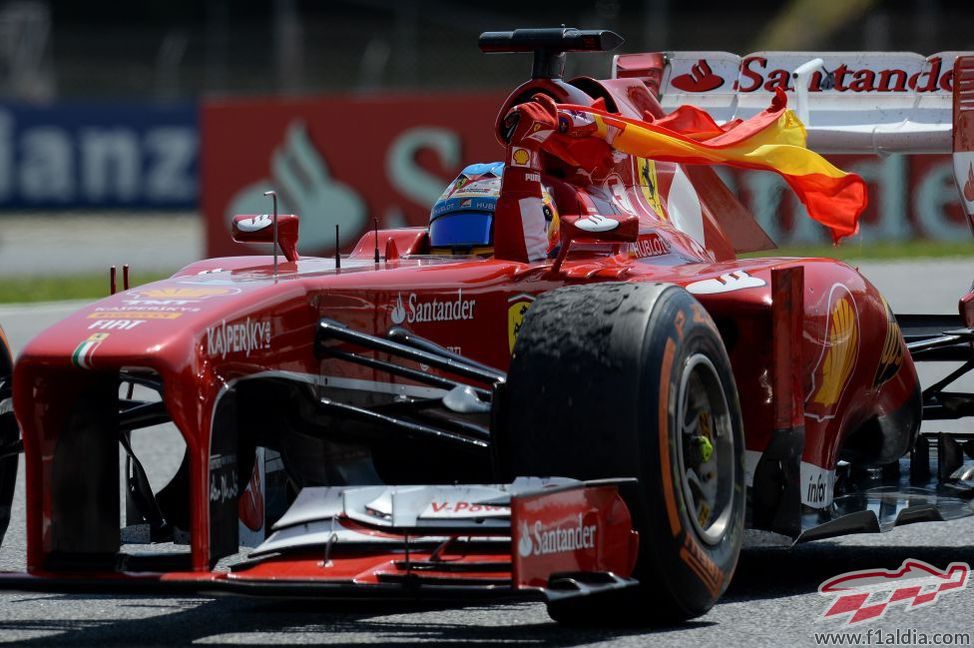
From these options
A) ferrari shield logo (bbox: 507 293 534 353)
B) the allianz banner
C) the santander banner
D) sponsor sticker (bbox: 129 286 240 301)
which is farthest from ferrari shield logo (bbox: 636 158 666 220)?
the allianz banner

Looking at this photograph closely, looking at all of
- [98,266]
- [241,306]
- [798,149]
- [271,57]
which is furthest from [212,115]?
[241,306]

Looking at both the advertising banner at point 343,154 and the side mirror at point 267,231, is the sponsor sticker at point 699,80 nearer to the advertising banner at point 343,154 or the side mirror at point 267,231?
the side mirror at point 267,231

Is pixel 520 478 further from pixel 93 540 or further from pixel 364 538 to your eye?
pixel 93 540

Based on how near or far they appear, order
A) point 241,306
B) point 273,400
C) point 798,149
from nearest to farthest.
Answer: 1. point 241,306
2. point 273,400
3. point 798,149

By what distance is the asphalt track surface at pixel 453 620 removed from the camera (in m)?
5.55

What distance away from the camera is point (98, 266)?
2184cm

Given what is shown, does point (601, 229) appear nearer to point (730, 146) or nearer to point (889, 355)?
point (730, 146)

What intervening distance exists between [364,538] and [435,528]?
212mm

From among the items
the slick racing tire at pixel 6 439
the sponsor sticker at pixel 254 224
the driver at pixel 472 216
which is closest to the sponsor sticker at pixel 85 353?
the slick racing tire at pixel 6 439

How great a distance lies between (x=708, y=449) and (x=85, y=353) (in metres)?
1.91

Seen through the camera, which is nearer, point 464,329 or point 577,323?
point 577,323

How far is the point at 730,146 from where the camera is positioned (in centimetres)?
726

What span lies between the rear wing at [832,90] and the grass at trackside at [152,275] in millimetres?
9103

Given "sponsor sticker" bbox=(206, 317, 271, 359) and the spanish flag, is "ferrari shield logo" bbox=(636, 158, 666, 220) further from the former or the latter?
"sponsor sticker" bbox=(206, 317, 271, 359)
